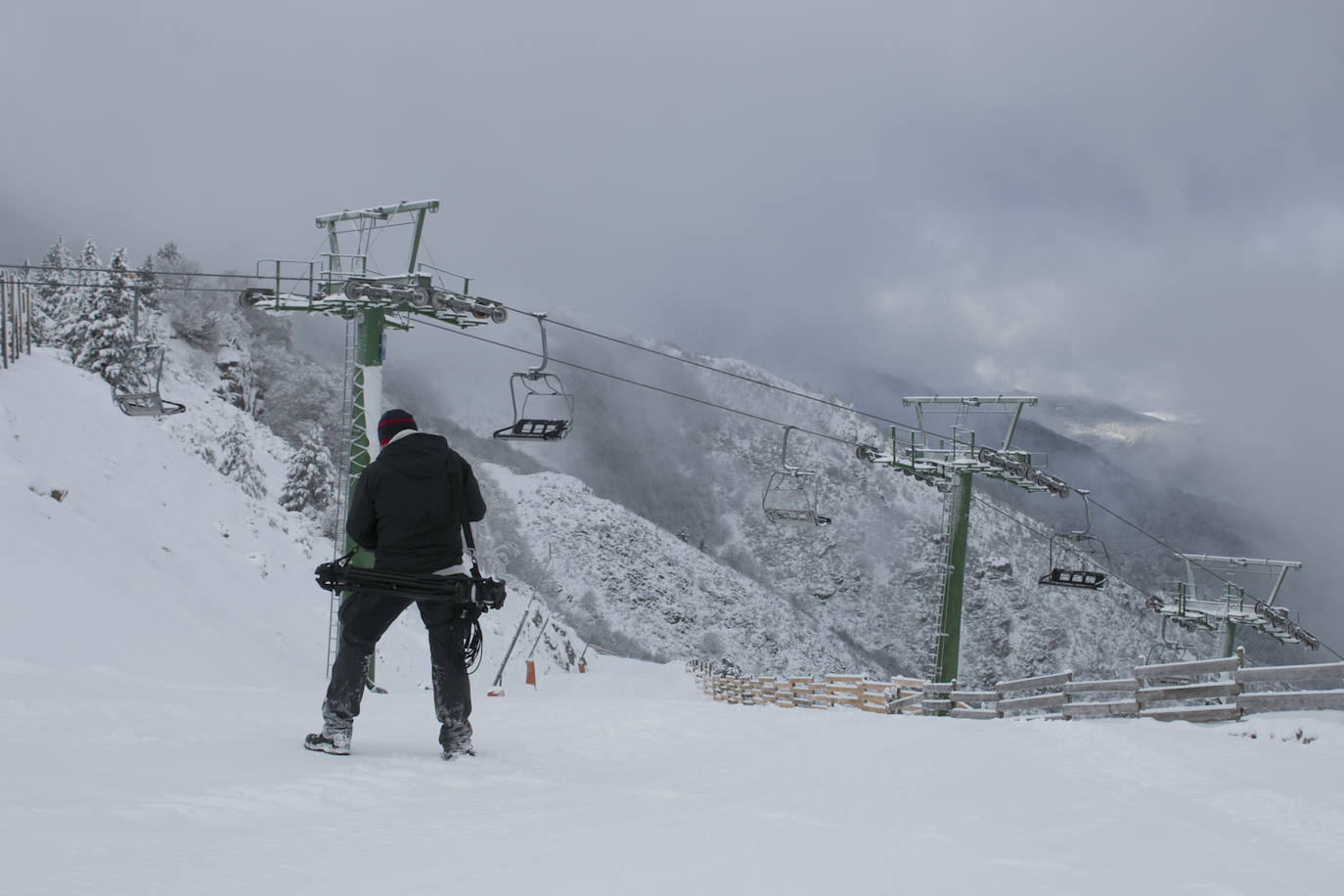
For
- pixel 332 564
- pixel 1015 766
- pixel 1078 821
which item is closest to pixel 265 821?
pixel 332 564

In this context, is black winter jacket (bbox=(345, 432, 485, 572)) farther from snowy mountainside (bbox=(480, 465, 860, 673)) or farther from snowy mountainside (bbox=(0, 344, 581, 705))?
snowy mountainside (bbox=(480, 465, 860, 673))

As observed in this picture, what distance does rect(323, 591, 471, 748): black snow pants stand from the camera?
621cm

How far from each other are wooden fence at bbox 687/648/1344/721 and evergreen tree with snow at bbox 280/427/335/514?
3030 cm

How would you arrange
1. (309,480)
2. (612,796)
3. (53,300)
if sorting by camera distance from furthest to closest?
(53,300), (309,480), (612,796)

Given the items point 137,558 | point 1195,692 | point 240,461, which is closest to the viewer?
point 1195,692

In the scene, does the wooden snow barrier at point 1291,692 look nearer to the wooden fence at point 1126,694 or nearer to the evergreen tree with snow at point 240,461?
the wooden fence at point 1126,694

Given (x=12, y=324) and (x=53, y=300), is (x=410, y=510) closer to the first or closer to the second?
(x=12, y=324)

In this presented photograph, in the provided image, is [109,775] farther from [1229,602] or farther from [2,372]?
[1229,602]

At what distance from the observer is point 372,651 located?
6199 millimetres

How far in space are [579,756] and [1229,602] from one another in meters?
40.6

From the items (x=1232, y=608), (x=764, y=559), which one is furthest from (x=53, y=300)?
(x=764, y=559)

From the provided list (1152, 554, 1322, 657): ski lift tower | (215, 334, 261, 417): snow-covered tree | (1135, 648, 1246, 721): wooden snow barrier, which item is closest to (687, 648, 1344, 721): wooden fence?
(1135, 648, 1246, 721): wooden snow barrier

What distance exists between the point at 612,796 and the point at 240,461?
39.2 m

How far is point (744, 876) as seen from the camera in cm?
381
